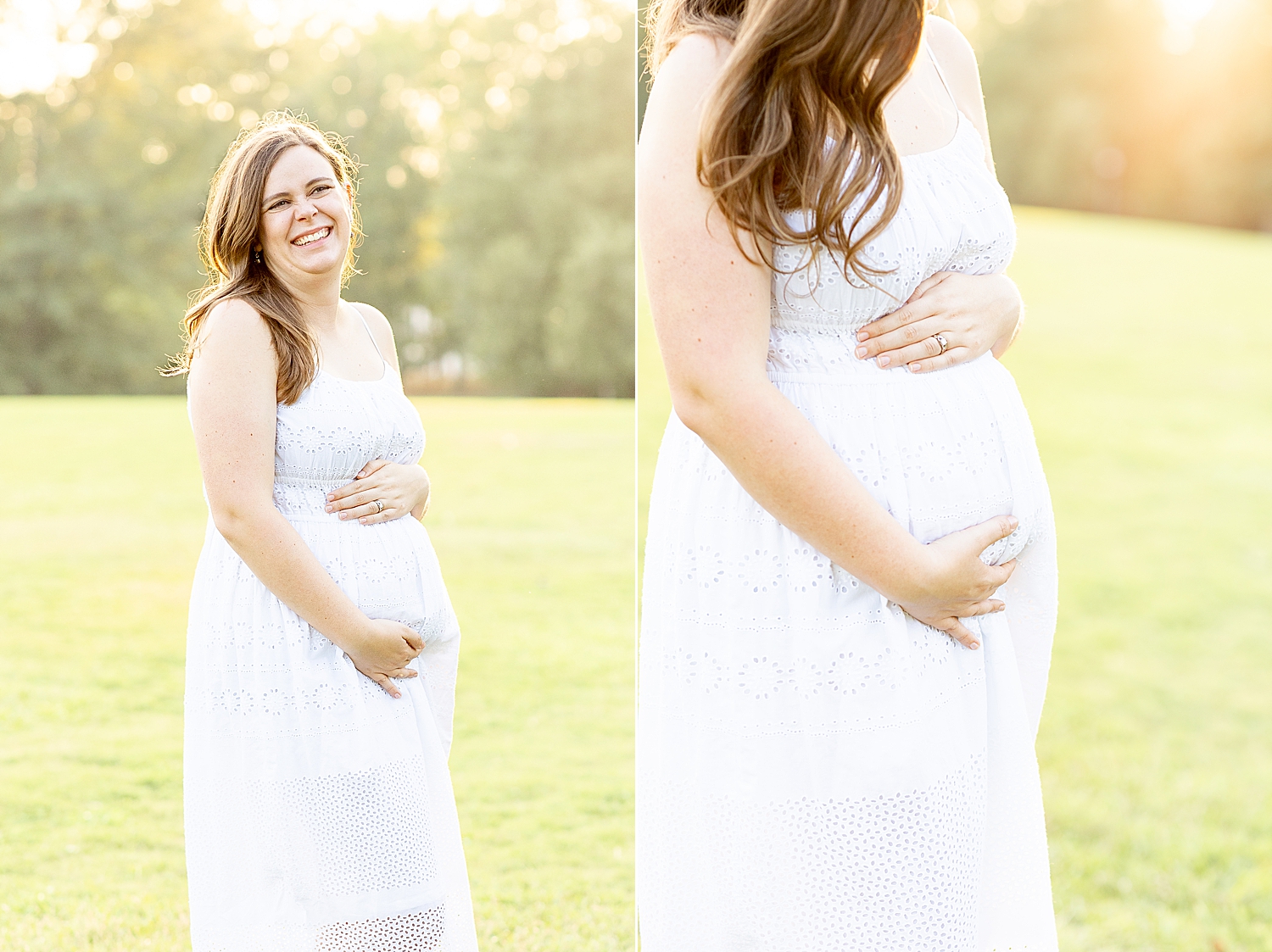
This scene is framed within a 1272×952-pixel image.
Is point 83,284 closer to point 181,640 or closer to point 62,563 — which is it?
point 62,563

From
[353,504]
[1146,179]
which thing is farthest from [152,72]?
[1146,179]

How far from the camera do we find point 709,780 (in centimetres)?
107

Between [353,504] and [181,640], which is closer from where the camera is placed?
[353,504]

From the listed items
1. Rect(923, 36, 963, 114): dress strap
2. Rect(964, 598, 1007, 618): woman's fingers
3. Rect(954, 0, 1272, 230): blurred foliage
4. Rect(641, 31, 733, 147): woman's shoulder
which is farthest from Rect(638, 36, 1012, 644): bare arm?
Rect(954, 0, 1272, 230): blurred foliage

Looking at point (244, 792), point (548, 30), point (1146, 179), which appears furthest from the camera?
point (1146, 179)

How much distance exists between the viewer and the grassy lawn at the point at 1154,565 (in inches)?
134

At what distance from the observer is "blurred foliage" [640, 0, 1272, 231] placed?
46.2 feet

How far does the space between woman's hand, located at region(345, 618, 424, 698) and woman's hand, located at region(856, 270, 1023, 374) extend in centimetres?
79

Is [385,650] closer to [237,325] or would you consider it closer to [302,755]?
[302,755]

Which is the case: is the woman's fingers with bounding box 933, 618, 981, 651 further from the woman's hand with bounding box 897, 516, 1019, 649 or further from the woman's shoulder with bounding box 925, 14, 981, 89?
the woman's shoulder with bounding box 925, 14, 981, 89

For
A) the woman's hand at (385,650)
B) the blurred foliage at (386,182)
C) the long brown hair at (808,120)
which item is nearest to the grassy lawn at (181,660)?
the blurred foliage at (386,182)

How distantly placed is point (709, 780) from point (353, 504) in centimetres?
72

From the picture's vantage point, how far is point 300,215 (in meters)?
1.56

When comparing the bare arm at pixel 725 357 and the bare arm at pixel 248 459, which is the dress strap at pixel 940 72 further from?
the bare arm at pixel 248 459
